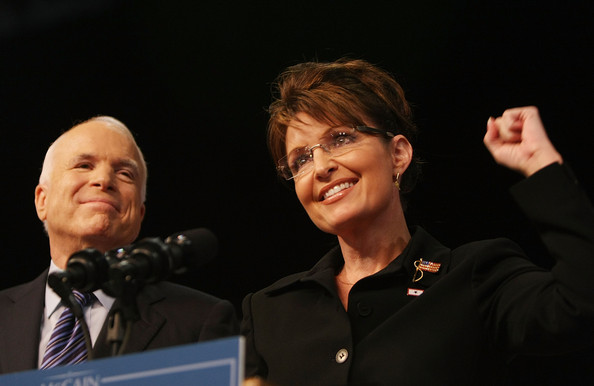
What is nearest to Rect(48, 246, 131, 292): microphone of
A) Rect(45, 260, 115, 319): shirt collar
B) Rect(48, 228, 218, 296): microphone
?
Rect(48, 228, 218, 296): microphone

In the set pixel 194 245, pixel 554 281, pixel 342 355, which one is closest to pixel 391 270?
pixel 342 355

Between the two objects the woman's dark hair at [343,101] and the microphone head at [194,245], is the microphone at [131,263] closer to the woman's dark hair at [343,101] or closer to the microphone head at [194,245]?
the microphone head at [194,245]

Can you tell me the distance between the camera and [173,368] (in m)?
1.34

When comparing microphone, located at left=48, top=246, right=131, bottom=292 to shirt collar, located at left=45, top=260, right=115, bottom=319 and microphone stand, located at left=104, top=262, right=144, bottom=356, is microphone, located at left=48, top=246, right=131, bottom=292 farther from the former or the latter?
shirt collar, located at left=45, top=260, right=115, bottom=319

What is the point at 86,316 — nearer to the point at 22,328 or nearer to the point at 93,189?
the point at 22,328

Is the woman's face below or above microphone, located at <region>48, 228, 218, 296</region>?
above

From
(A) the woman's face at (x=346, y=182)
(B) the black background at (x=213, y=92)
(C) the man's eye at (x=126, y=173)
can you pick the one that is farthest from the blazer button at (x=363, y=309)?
(B) the black background at (x=213, y=92)

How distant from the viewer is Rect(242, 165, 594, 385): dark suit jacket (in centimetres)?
178

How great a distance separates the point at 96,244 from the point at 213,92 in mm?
1763

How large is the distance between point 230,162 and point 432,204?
141cm

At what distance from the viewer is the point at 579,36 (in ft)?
11.5

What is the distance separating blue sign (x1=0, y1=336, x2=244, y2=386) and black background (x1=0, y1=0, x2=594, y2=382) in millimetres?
2576

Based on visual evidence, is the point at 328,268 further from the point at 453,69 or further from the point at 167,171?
the point at 167,171

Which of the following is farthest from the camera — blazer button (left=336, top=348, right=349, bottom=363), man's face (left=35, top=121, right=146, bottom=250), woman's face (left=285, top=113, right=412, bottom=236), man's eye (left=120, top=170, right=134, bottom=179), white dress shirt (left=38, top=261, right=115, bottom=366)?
man's eye (left=120, top=170, right=134, bottom=179)
